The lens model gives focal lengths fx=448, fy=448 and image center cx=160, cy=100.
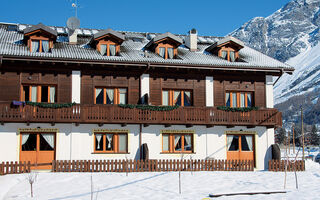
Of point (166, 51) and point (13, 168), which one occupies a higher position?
point (166, 51)

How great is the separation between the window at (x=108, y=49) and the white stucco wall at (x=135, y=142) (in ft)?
15.8

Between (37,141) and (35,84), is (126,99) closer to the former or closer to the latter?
(35,84)

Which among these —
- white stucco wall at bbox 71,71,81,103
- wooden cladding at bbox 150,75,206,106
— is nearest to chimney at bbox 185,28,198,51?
wooden cladding at bbox 150,75,206,106

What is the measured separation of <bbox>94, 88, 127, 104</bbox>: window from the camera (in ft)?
92.3

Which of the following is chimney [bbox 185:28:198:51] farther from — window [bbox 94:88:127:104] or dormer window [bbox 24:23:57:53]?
dormer window [bbox 24:23:57:53]

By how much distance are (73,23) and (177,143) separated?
1076cm

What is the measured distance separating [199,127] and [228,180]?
7.33 m

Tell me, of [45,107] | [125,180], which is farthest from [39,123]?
[125,180]

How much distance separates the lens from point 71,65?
27.4 m

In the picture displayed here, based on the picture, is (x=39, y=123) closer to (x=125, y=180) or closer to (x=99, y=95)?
(x=99, y=95)

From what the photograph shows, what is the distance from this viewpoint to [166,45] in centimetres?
3033

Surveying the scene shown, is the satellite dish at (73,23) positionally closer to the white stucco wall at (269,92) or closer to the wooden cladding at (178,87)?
the wooden cladding at (178,87)

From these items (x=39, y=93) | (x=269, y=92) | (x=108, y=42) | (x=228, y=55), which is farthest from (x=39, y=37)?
(x=269, y=92)

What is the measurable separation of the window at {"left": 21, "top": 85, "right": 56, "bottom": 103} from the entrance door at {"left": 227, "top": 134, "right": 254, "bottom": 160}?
11.6 m
